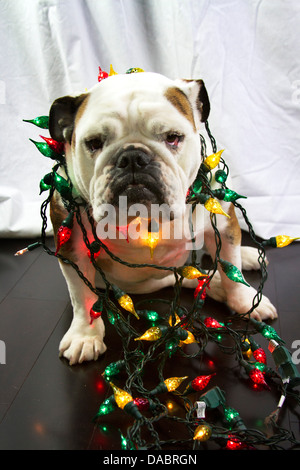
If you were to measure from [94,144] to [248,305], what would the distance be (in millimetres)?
677

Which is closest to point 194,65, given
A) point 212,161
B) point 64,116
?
point 212,161

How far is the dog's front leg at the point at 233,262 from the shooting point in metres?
1.39

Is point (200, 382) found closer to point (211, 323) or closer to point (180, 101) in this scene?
point (211, 323)

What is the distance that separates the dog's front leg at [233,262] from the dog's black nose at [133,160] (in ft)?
1.29

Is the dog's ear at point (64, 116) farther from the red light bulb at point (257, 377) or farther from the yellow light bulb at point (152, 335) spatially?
the red light bulb at point (257, 377)

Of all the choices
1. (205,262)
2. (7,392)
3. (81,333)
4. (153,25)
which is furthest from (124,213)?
(153,25)

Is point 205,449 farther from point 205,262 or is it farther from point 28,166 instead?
point 28,166

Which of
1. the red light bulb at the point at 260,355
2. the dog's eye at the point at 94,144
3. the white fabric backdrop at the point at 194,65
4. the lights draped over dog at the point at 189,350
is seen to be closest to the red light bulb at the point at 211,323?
the lights draped over dog at the point at 189,350

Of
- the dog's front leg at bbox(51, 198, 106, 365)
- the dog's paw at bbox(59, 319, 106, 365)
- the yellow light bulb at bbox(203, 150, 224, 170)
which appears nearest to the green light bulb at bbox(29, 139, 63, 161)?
the dog's front leg at bbox(51, 198, 106, 365)

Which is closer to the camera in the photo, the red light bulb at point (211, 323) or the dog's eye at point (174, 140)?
the dog's eye at point (174, 140)

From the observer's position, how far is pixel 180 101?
113 cm

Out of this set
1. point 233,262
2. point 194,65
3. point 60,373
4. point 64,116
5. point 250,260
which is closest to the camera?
point 64,116

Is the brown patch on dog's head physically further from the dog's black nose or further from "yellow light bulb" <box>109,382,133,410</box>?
"yellow light bulb" <box>109,382,133,410</box>

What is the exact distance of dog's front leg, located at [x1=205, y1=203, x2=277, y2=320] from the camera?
1.39 meters
